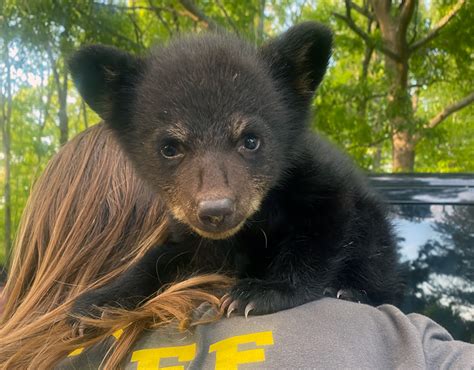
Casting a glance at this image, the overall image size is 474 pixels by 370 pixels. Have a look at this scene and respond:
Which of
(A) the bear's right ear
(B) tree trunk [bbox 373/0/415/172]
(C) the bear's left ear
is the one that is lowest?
(A) the bear's right ear

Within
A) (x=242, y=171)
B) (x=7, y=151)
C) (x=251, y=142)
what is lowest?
(x=242, y=171)

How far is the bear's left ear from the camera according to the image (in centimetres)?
248

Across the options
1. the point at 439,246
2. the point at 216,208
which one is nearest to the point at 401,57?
the point at 439,246

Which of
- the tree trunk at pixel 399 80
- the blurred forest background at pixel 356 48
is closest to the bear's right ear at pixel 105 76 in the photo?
the blurred forest background at pixel 356 48

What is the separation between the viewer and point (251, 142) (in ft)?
7.47

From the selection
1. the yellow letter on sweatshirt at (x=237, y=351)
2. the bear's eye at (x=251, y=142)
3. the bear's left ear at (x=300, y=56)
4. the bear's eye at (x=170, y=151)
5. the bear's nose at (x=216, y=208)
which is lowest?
the yellow letter on sweatshirt at (x=237, y=351)

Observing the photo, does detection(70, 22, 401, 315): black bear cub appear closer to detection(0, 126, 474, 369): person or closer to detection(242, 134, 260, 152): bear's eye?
detection(242, 134, 260, 152): bear's eye

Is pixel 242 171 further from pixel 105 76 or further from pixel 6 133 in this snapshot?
pixel 6 133

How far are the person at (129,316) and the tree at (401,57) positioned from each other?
17.6ft

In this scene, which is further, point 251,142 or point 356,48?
point 356,48

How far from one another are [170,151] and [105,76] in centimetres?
57

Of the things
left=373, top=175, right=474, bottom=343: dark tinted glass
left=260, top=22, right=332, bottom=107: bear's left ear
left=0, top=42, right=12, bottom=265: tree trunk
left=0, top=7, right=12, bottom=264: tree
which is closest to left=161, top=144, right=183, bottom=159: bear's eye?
left=260, top=22, right=332, bottom=107: bear's left ear

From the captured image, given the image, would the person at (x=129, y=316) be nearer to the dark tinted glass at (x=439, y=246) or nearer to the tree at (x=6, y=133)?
the dark tinted glass at (x=439, y=246)

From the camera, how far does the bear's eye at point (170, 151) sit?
7.47 ft
